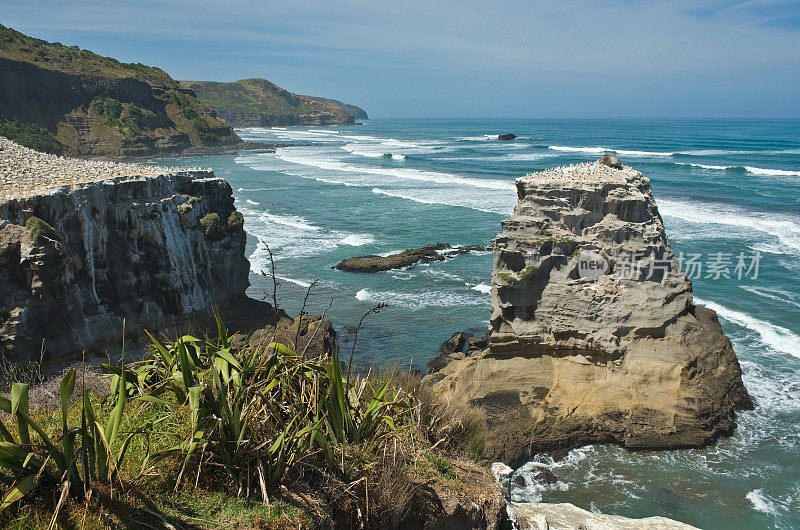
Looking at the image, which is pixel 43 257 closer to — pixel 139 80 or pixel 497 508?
pixel 497 508

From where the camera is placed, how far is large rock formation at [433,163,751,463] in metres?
12.5

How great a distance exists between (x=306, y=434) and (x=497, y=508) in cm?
233

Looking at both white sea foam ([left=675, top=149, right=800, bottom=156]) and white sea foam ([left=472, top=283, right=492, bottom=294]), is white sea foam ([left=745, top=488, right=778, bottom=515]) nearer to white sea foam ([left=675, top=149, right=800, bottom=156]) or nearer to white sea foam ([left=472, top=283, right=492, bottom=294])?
white sea foam ([left=472, top=283, right=492, bottom=294])

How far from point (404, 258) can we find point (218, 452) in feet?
74.1

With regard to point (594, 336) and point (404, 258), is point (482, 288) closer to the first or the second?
point (404, 258)

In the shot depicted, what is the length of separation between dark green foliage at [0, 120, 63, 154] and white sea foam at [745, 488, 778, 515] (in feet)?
183

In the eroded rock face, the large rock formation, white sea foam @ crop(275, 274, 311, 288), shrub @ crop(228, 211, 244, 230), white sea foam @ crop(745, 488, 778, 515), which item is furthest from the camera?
white sea foam @ crop(275, 274, 311, 288)

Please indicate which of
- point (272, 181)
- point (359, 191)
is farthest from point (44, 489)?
point (272, 181)

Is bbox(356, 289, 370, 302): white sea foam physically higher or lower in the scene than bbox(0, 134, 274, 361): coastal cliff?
lower

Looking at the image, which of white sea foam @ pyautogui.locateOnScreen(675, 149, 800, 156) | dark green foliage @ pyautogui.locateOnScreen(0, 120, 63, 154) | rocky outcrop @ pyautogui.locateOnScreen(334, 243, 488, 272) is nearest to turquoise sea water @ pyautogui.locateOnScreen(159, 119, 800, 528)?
white sea foam @ pyautogui.locateOnScreen(675, 149, 800, 156)

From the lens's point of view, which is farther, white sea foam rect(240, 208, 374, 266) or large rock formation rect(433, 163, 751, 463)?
white sea foam rect(240, 208, 374, 266)

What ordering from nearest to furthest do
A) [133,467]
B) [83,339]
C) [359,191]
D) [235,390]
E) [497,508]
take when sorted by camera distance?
[133,467], [235,390], [497,508], [83,339], [359,191]

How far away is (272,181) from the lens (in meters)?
51.3

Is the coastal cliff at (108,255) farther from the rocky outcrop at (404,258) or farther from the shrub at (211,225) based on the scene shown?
the rocky outcrop at (404,258)
